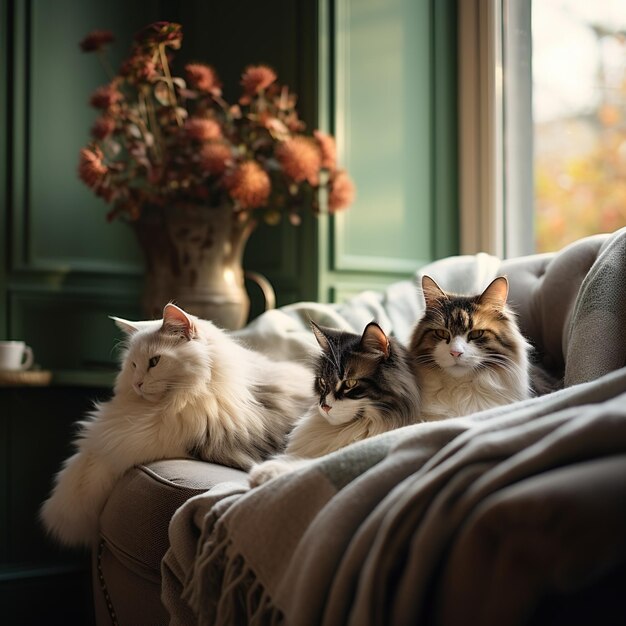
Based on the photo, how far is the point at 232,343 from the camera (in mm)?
1823

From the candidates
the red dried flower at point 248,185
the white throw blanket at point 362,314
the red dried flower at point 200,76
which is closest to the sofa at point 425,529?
the white throw blanket at point 362,314

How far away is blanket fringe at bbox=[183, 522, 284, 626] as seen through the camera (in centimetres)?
100

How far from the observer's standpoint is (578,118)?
8.57 ft

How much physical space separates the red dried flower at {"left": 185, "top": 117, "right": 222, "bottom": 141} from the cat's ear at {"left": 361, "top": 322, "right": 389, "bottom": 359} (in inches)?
44.0

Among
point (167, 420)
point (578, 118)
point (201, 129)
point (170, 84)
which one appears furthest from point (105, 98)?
point (578, 118)

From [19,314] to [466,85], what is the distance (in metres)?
1.85

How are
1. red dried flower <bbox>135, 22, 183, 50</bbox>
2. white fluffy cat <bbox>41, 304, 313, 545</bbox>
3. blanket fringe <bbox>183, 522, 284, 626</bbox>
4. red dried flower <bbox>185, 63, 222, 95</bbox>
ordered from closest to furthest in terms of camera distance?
1. blanket fringe <bbox>183, 522, 284, 626</bbox>
2. white fluffy cat <bbox>41, 304, 313, 545</bbox>
3. red dried flower <bbox>135, 22, 183, 50</bbox>
4. red dried flower <bbox>185, 63, 222, 95</bbox>

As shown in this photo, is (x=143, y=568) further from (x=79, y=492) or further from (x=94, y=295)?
(x=94, y=295)

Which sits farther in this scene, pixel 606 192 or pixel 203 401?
pixel 606 192

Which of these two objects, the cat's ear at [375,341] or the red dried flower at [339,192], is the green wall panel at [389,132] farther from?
the cat's ear at [375,341]

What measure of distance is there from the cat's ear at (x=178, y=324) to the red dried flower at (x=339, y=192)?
0.97 m

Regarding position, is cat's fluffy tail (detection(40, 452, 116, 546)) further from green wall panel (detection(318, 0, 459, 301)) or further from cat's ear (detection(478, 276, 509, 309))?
green wall panel (detection(318, 0, 459, 301))

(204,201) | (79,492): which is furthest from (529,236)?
(79,492)

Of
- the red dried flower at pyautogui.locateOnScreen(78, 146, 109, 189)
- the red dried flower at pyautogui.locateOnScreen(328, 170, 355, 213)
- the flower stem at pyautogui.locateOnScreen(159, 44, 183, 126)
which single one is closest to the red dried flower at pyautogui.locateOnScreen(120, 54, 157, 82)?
the flower stem at pyautogui.locateOnScreen(159, 44, 183, 126)
